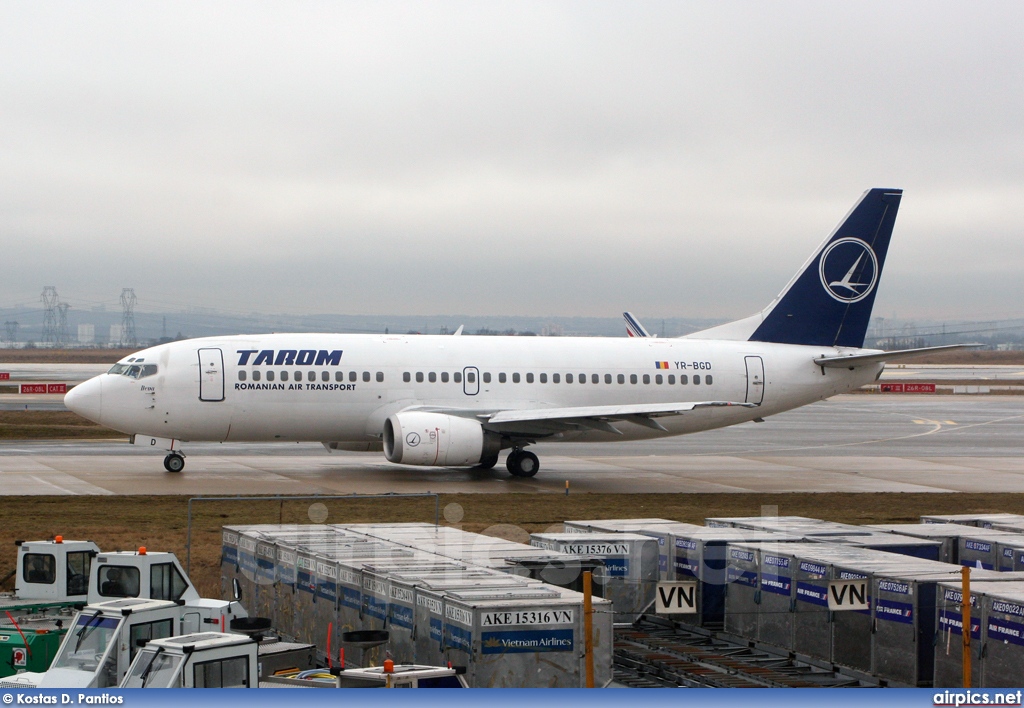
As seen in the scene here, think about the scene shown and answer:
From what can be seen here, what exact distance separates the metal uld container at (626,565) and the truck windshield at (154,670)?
704 centimetres

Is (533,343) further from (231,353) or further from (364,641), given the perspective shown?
(364,641)

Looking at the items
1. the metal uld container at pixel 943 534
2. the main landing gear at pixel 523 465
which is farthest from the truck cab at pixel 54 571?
the main landing gear at pixel 523 465

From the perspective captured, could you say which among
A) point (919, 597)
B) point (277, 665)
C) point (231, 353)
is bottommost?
point (277, 665)

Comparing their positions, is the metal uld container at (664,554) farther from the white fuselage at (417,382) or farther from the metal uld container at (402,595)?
the white fuselage at (417,382)

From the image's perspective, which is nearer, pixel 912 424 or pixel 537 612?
pixel 537 612

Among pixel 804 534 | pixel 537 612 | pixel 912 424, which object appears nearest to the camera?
pixel 537 612

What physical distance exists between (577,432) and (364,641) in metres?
25.6

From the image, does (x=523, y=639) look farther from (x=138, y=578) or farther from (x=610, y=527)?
(x=610, y=527)

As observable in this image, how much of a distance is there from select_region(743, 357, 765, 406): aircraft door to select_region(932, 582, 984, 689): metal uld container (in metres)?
27.1

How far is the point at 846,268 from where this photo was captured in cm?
4241

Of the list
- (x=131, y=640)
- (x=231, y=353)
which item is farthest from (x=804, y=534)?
(x=231, y=353)

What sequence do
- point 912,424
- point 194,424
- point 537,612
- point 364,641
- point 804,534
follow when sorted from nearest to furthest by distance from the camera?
point 537,612, point 364,641, point 804,534, point 194,424, point 912,424

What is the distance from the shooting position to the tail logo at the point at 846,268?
4234 cm

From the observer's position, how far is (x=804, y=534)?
19.3 meters
